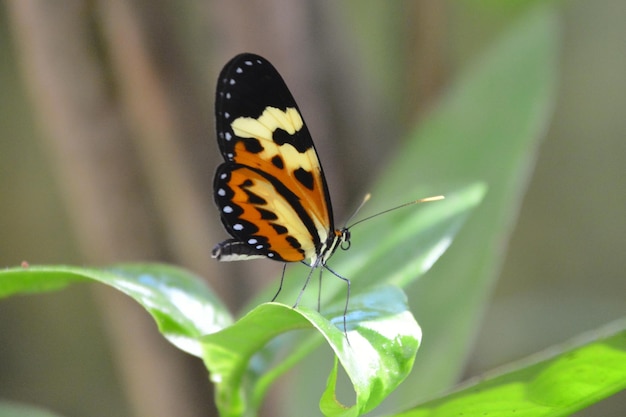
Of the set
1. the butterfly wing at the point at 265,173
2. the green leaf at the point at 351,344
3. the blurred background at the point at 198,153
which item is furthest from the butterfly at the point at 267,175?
the blurred background at the point at 198,153

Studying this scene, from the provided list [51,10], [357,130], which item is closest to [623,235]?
[357,130]

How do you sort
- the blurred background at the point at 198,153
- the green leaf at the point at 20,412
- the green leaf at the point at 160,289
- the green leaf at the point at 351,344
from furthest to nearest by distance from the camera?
1. the blurred background at the point at 198,153
2. the green leaf at the point at 20,412
3. the green leaf at the point at 160,289
4. the green leaf at the point at 351,344

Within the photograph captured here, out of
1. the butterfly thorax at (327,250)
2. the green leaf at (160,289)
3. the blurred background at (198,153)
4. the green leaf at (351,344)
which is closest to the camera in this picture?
the green leaf at (351,344)

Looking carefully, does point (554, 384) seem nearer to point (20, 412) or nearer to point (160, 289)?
point (160, 289)

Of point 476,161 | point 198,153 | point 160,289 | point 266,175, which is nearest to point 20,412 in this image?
point 160,289

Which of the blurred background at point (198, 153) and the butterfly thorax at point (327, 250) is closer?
the butterfly thorax at point (327, 250)

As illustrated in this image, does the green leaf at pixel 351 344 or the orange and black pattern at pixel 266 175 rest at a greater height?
the orange and black pattern at pixel 266 175

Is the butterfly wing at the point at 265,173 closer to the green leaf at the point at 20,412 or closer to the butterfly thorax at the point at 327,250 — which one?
the butterfly thorax at the point at 327,250
